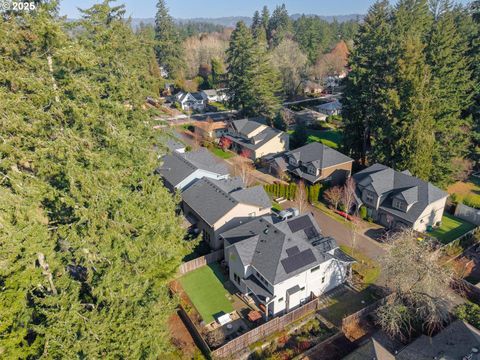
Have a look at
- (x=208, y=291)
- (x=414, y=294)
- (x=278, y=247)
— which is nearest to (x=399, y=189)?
(x=414, y=294)

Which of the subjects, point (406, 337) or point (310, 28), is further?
point (310, 28)

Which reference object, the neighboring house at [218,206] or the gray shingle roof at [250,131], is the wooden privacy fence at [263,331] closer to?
the neighboring house at [218,206]

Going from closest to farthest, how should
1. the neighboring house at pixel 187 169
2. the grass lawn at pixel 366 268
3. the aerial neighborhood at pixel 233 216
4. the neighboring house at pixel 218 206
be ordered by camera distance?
the aerial neighborhood at pixel 233 216 < the grass lawn at pixel 366 268 < the neighboring house at pixel 218 206 < the neighboring house at pixel 187 169

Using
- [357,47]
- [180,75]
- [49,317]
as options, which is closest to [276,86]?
[357,47]

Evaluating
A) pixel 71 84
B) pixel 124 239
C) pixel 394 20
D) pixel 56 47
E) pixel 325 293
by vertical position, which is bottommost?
pixel 325 293

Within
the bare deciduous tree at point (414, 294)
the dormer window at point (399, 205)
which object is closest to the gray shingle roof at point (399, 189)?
the dormer window at point (399, 205)

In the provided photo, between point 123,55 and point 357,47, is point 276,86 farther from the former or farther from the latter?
point 123,55

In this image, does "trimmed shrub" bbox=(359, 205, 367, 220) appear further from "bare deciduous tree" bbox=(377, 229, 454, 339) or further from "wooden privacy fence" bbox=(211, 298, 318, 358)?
"wooden privacy fence" bbox=(211, 298, 318, 358)
